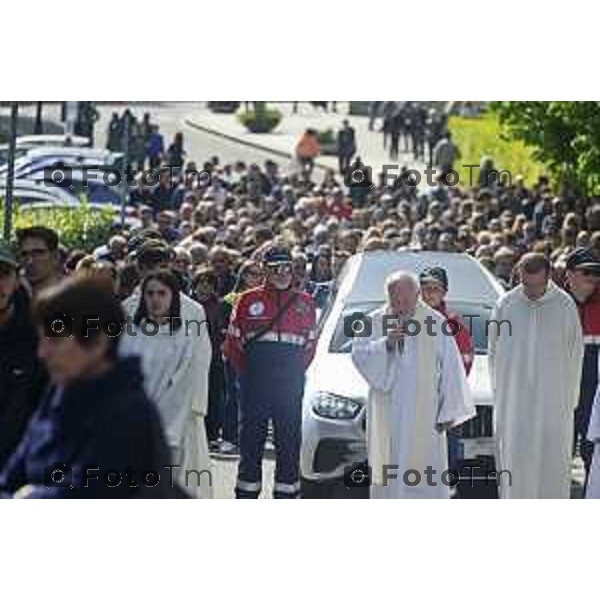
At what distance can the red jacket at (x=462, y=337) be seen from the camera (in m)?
11.8

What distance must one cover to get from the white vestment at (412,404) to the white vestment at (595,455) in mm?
637

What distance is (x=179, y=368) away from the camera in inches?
454

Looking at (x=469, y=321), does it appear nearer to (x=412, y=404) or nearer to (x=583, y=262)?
(x=412, y=404)

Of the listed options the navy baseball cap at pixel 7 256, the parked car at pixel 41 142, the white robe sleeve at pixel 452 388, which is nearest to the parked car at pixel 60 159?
the parked car at pixel 41 142

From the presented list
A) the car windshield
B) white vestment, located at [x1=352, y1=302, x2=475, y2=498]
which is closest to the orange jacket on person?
the car windshield

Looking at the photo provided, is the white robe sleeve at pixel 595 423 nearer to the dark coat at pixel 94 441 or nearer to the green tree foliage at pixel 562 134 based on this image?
the green tree foliage at pixel 562 134

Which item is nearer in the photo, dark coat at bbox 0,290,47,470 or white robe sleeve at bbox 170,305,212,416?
dark coat at bbox 0,290,47,470

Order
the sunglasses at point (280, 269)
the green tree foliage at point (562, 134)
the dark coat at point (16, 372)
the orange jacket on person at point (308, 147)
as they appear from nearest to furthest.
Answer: the dark coat at point (16, 372) < the sunglasses at point (280, 269) < the orange jacket on person at point (308, 147) < the green tree foliage at point (562, 134)

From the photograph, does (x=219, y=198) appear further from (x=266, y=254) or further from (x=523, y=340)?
(x=523, y=340)

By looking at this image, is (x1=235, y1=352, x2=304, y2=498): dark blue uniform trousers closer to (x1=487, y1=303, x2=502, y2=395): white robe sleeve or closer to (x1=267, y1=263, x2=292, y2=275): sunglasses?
(x1=267, y1=263, x2=292, y2=275): sunglasses

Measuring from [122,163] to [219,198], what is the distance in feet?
2.53

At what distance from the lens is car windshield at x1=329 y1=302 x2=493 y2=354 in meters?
11.8

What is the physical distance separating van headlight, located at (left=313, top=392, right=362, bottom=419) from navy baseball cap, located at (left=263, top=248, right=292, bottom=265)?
75cm

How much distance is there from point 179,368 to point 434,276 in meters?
1.42
